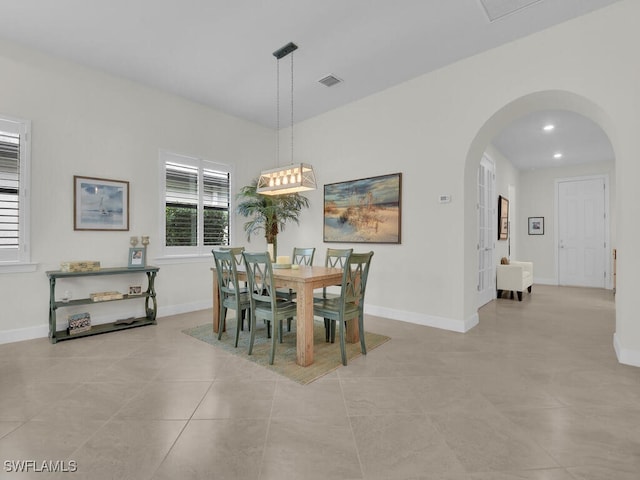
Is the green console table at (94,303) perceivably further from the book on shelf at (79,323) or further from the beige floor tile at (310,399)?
the beige floor tile at (310,399)

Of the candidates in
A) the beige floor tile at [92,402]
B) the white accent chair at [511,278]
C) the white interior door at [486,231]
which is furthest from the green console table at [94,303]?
the white accent chair at [511,278]

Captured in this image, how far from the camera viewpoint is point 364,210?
4805 mm

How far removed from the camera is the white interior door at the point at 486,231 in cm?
536

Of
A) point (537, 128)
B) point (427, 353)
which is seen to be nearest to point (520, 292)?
point (537, 128)

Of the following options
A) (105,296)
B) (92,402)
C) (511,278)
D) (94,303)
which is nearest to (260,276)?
(92,402)

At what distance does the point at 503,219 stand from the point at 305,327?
575 centimetres

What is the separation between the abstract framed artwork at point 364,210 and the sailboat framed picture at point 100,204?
296 cm

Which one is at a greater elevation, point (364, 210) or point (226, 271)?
point (364, 210)

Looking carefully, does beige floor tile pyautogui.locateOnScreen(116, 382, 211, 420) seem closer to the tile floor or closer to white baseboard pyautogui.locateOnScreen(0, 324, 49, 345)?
the tile floor

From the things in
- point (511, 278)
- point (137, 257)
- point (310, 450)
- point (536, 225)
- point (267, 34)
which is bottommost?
point (310, 450)

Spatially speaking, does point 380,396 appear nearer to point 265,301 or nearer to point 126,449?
point 265,301

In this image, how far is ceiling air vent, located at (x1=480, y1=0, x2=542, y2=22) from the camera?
Answer: 2798 millimetres

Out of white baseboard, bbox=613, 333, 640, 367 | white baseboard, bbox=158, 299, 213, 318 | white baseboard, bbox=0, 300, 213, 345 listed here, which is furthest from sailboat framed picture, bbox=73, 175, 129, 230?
white baseboard, bbox=613, 333, 640, 367

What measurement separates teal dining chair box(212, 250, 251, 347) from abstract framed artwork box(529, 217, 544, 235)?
8.05m
